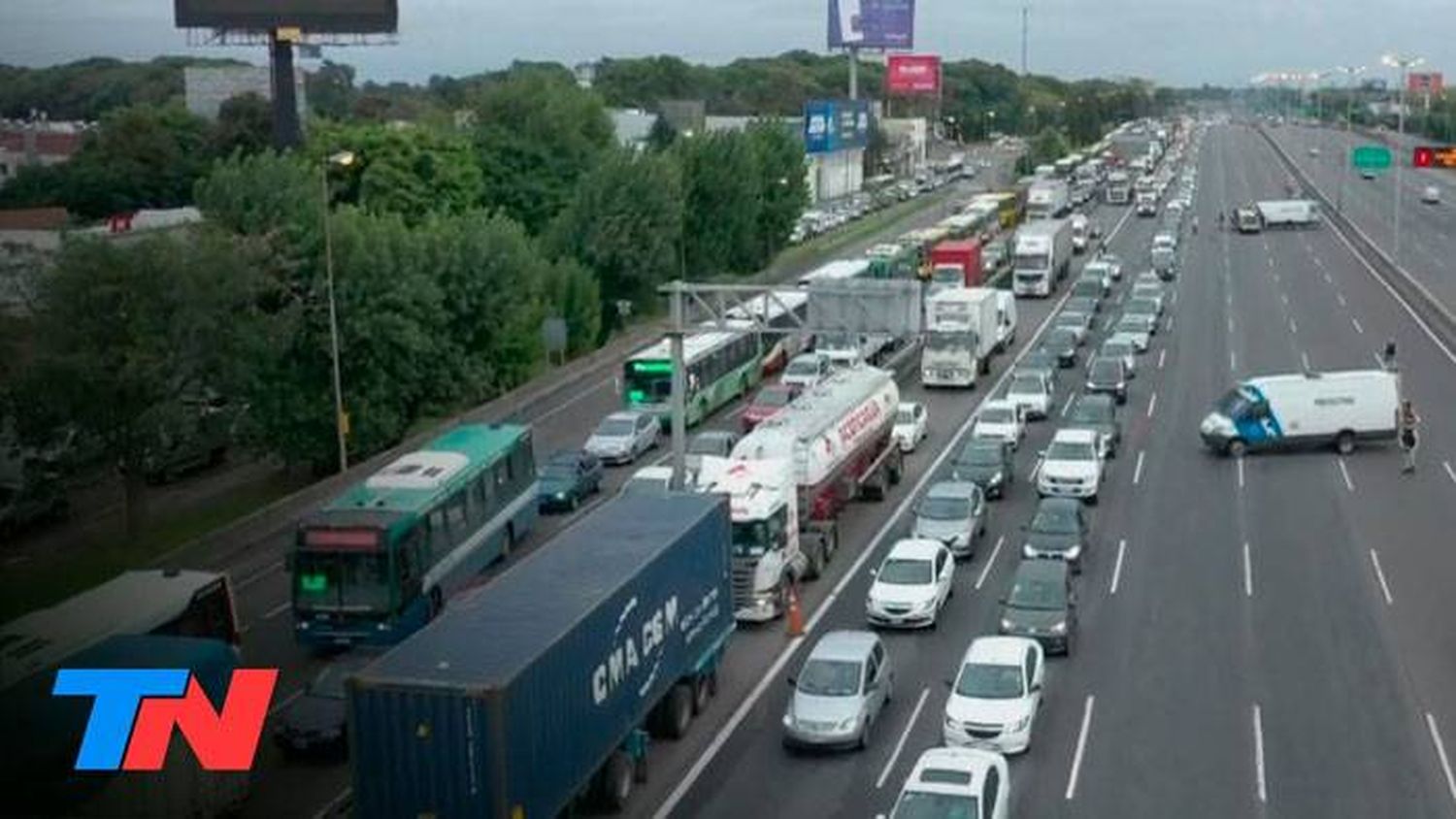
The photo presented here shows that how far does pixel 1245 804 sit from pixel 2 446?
19902mm

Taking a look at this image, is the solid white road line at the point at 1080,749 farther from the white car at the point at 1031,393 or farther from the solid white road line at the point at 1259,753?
the white car at the point at 1031,393

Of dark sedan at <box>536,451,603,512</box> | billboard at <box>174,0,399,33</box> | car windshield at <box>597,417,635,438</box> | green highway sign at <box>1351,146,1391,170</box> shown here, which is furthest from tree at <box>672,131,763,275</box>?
dark sedan at <box>536,451,603,512</box>

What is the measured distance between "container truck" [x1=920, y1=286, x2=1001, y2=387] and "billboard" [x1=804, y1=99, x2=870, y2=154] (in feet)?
158

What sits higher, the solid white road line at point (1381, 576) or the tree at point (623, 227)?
the tree at point (623, 227)

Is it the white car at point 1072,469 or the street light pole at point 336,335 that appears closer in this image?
the white car at point 1072,469

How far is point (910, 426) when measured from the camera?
33.8m

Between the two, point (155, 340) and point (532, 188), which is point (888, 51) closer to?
point (532, 188)

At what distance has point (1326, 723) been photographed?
59.7 feet

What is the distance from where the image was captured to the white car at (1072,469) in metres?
28.8

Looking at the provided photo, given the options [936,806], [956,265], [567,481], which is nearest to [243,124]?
[956,265]

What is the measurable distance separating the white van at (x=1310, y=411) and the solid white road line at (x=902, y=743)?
15.1 meters

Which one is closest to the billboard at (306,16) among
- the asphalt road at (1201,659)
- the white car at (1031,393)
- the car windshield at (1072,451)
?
the white car at (1031,393)

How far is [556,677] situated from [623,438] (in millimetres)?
19670

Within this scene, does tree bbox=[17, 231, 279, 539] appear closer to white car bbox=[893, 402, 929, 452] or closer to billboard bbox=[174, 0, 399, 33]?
white car bbox=[893, 402, 929, 452]
